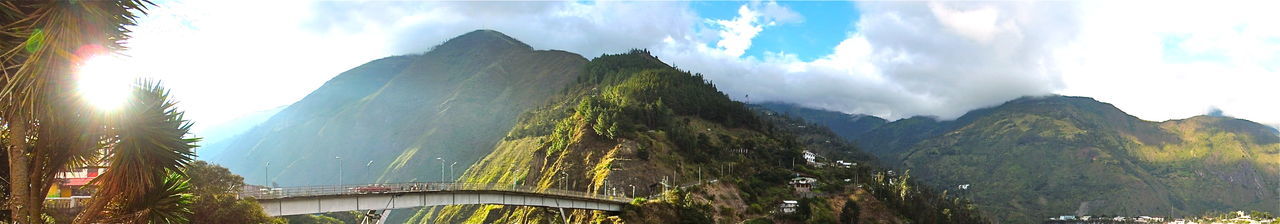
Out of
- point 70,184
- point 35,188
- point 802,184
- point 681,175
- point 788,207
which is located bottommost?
point 788,207

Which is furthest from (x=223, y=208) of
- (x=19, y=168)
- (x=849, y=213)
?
(x=849, y=213)

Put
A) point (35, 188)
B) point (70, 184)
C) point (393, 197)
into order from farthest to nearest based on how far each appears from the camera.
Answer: point (393, 197) → point (70, 184) → point (35, 188)

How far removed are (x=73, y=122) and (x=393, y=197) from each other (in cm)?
6437

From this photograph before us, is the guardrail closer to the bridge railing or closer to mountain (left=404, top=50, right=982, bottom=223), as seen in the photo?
the bridge railing

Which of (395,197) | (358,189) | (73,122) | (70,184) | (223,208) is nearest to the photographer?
(73,122)

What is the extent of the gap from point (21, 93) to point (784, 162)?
161324 millimetres

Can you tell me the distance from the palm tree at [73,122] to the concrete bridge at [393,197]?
52.4 metres

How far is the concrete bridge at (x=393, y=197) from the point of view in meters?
61.5

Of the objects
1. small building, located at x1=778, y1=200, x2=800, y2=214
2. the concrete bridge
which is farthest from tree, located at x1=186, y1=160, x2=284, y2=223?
small building, located at x1=778, y1=200, x2=800, y2=214

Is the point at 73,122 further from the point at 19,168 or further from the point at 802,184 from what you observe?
the point at 802,184

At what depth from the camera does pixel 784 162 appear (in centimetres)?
16462

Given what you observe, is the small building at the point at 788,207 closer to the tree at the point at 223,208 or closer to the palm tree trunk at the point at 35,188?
the tree at the point at 223,208

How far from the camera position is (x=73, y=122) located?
10859mm

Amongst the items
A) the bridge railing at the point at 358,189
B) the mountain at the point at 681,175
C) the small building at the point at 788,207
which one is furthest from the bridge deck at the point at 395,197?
the small building at the point at 788,207
